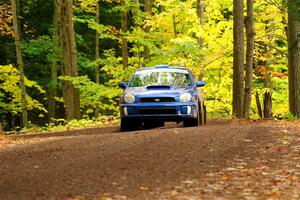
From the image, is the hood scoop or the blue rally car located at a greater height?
the hood scoop

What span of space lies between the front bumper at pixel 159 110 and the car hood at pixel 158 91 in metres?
0.24

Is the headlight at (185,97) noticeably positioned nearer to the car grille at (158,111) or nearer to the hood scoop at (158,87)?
the car grille at (158,111)

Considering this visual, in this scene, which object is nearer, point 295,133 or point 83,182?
point 83,182

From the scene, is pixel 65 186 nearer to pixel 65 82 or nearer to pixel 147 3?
pixel 65 82

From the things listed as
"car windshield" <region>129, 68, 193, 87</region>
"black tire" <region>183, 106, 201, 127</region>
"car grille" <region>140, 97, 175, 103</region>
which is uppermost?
"car windshield" <region>129, 68, 193, 87</region>

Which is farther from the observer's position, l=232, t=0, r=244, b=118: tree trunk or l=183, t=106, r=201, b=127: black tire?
l=232, t=0, r=244, b=118: tree trunk

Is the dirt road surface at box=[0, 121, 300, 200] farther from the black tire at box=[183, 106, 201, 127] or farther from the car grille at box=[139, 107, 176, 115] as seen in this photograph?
the black tire at box=[183, 106, 201, 127]

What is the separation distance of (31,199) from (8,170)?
1.76 meters

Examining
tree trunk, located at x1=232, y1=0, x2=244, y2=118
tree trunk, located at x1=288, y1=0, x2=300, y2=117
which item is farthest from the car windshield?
tree trunk, located at x1=288, y1=0, x2=300, y2=117

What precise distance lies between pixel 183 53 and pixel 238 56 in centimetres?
635

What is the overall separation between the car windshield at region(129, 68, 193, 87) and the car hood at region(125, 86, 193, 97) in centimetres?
43

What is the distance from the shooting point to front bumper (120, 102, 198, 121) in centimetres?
1292

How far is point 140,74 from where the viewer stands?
1424cm

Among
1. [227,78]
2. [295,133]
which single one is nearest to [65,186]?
[295,133]
